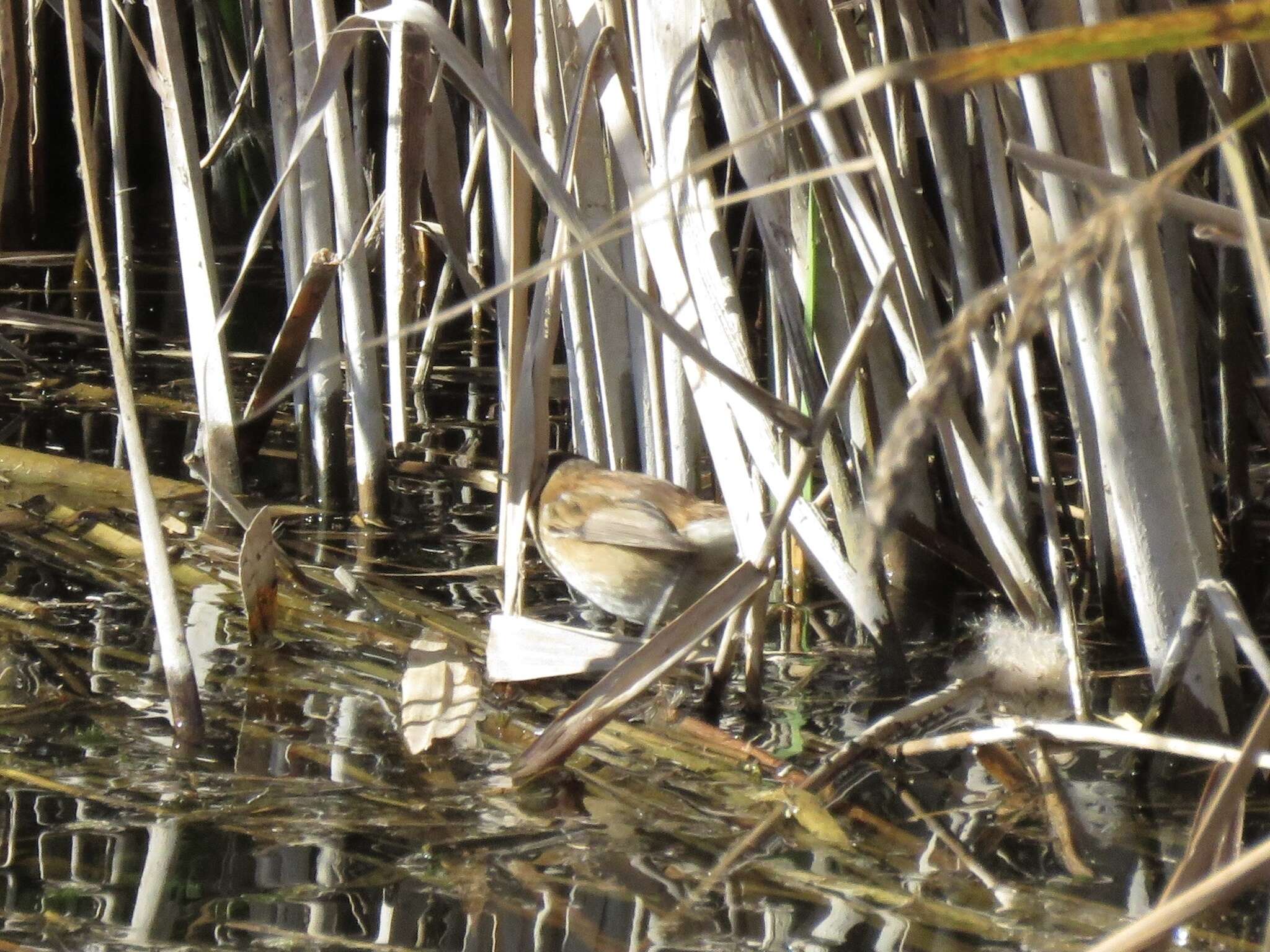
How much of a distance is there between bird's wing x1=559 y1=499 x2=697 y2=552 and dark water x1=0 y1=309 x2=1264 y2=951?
1.14ft

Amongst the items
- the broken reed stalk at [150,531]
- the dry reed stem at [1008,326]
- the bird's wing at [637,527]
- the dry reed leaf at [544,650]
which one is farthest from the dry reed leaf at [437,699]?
the dry reed stem at [1008,326]

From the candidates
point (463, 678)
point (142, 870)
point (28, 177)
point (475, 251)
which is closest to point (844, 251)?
point (463, 678)

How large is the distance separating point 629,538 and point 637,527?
47 millimetres

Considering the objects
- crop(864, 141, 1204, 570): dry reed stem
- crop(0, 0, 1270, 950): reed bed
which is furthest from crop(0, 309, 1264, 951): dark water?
crop(864, 141, 1204, 570): dry reed stem

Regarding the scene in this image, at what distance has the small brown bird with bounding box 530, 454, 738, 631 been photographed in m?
3.37

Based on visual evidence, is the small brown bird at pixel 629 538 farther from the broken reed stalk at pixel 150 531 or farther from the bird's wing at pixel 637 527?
the broken reed stalk at pixel 150 531

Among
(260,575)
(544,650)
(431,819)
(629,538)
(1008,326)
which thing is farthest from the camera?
(629,538)

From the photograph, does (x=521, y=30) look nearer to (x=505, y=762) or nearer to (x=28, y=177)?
(x=505, y=762)

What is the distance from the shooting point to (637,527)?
3.42m

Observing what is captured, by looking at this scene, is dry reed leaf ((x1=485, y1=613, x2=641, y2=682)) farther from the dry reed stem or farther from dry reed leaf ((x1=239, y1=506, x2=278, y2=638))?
the dry reed stem

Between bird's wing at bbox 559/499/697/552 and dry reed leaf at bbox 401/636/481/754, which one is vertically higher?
bird's wing at bbox 559/499/697/552

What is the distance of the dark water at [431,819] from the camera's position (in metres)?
2.17

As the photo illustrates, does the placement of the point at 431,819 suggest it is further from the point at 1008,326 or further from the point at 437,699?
the point at 1008,326

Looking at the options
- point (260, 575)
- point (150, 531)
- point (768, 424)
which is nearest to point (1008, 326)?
point (768, 424)
